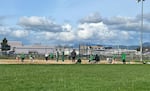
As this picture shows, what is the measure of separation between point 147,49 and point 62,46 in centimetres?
4825

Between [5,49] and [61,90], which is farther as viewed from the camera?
[5,49]

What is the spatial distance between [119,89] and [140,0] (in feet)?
194

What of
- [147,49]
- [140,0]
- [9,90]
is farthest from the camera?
[147,49]

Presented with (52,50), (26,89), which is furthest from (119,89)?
(52,50)

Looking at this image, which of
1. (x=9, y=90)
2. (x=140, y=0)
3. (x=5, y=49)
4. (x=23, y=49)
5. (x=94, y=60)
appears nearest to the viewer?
(x=9, y=90)

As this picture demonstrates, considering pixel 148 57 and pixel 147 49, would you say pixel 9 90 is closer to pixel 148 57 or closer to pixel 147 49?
pixel 148 57

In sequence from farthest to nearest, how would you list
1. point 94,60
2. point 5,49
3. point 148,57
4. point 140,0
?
point 5,49, point 148,57, point 140,0, point 94,60

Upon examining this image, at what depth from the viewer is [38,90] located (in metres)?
13.3

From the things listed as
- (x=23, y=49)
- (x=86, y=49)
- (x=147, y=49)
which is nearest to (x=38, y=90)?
(x=86, y=49)

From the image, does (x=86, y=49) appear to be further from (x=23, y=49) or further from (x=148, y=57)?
(x=23, y=49)

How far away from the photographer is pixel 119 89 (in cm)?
1377

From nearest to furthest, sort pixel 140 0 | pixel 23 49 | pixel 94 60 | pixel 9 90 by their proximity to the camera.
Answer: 1. pixel 9 90
2. pixel 94 60
3. pixel 140 0
4. pixel 23 49

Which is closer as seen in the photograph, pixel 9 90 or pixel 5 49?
pixel 9 90

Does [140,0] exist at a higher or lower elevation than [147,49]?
higher
